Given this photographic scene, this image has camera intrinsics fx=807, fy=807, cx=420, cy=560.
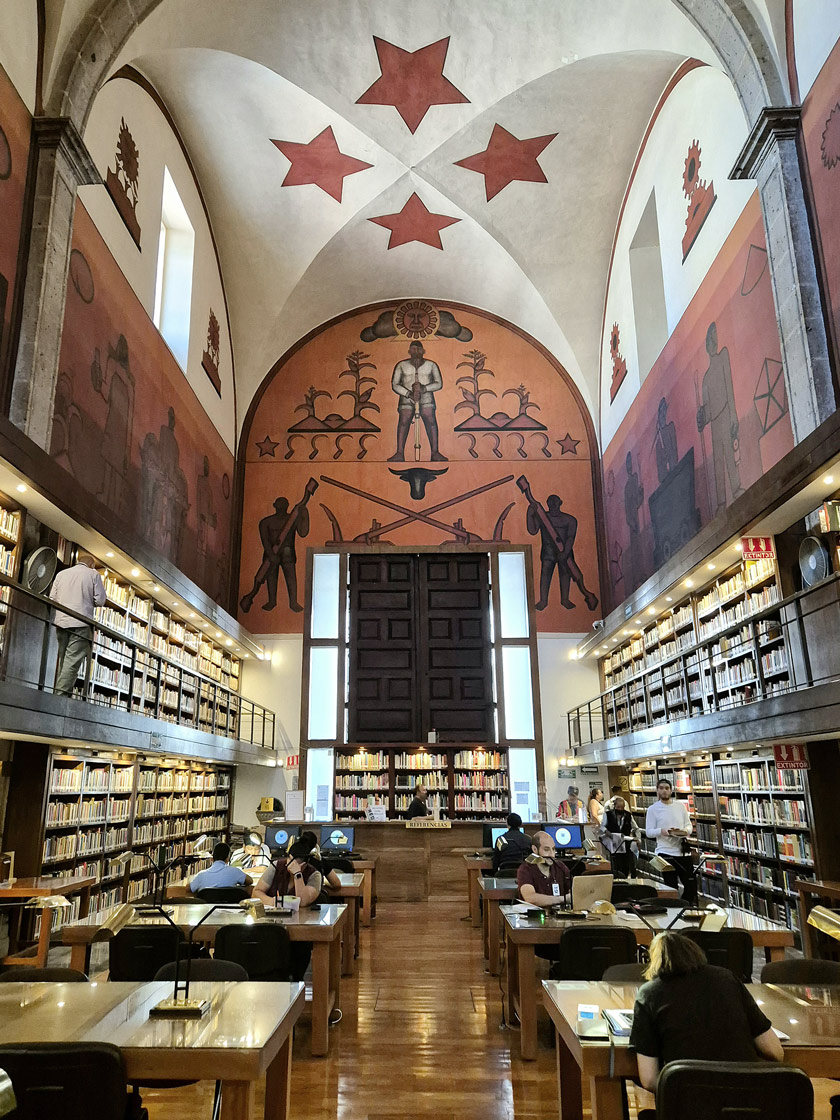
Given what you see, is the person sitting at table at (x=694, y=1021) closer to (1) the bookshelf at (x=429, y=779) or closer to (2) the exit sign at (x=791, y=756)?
(2) the exit sign at (x=791, y=756)

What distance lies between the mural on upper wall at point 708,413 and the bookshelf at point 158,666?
23.4ft

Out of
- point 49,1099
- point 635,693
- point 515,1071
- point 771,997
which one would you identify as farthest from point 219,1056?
point 635,693

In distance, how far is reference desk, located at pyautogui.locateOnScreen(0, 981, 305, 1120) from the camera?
2389mm

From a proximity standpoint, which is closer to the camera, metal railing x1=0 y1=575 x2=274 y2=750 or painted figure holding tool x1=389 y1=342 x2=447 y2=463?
metal railing x1=0 y1=575 x2=274 y2=750

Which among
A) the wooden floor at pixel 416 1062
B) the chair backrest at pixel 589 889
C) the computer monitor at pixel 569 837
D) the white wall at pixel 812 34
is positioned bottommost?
the wooden floor at pixel 416 1062

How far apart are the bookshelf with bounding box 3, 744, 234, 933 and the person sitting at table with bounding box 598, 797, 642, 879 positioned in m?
5.30

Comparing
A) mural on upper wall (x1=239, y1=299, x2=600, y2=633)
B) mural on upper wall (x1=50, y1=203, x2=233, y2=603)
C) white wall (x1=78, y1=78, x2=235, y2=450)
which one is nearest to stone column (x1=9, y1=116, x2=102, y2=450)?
mural on upper wall (x1=50, y1=203, x2=233, y2=603)

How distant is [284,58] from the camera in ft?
39.1

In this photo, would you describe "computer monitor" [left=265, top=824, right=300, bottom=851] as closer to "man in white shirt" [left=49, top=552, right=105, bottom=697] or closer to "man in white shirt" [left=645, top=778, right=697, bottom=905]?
"man in white shirt" [left=49, top=552, right=105, bottom=697]

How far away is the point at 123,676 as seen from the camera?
9547 mm

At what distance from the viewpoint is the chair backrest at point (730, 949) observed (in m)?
3.94

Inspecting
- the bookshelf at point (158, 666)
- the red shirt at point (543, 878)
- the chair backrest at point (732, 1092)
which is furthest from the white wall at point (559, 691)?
the chair backrest at point (732, 1092)

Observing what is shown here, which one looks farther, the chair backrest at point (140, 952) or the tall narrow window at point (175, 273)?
the tall narrow window at point (175, 273)

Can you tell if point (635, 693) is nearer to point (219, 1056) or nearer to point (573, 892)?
point (573, 892)
